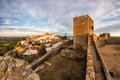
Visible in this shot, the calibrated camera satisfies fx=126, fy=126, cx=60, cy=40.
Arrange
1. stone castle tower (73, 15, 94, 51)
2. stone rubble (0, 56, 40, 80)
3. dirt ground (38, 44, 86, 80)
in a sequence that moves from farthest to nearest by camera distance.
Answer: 1. stone castle tower (73, 15, 94, 51)
2. dirt ground (38, 44, 86, 80)
3. stone rubble (0, 56, 40, 80)

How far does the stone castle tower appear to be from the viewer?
508 inches

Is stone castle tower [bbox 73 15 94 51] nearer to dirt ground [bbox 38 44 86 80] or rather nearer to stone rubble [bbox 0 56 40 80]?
dirt ground [bbox 38 44 86 80]

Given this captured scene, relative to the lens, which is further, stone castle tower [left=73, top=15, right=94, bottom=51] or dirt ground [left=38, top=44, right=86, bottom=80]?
stone castle tower [left=73, top=15, right=94, bottom=51]

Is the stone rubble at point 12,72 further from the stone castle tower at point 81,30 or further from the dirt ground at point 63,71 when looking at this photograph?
the stone castle tower at point 81,30

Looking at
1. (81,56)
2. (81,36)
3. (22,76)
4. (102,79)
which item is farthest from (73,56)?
(22,76)

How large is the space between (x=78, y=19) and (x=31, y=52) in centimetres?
1417

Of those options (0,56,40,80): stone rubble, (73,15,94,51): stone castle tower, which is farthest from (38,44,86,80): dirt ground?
(0,56,40,80): stone rubble

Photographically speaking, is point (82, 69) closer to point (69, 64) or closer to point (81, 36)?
point (69, 64)

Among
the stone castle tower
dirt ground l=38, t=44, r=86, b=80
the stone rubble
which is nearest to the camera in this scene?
the stone rubble

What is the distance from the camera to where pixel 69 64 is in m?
11.4

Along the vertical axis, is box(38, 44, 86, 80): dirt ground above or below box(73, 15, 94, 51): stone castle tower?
below

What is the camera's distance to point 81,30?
13.3 meters

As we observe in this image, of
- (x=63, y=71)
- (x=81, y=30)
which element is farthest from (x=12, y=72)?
(x=81, y=30)

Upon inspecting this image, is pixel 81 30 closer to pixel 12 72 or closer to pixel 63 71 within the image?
pixel 63 71
